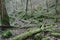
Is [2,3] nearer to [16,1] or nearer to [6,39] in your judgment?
[6,39]

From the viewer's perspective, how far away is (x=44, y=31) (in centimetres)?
970

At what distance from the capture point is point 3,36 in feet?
29.2

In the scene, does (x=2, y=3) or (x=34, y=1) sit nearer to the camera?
(x=2, y=3)

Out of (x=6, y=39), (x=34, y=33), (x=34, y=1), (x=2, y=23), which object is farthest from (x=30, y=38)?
(x=34, y=1)

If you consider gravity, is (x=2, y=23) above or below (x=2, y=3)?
below

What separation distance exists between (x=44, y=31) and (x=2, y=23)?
10.3 feet

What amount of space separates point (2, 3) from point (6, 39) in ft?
10.7

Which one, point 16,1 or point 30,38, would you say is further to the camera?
point 16,1

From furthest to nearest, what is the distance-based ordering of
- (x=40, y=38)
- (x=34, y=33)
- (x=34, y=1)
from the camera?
(x=34, y=1) → (x=34, y=33) → (x=40, y=38)

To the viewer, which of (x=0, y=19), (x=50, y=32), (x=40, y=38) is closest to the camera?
(x=40, y=38)

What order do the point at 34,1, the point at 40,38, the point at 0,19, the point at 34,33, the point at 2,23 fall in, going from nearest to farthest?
the point at 40,38, the point at 34,33, the point at 2,23, the point at 0,19, the point at 34,1

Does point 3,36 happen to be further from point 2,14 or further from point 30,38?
point 2,14

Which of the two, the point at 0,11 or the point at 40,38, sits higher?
the point at 0,11

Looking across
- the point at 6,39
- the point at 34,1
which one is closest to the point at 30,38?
the point at 6,39
